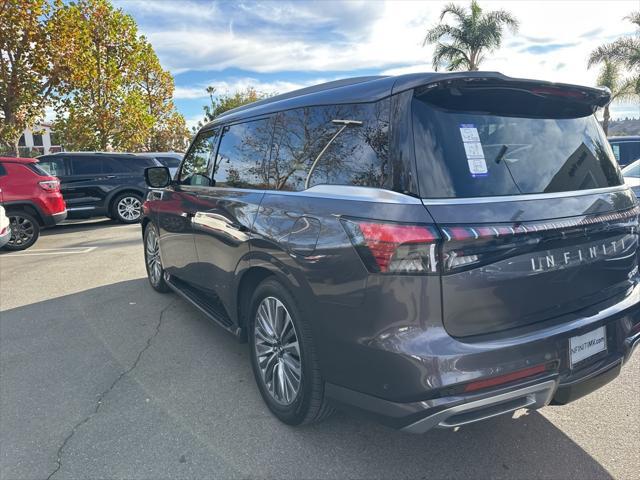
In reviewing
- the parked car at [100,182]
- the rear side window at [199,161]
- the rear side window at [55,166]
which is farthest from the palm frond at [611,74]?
the rear side window at [199,161]

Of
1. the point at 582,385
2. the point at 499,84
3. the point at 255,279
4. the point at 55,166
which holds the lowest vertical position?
the point at 582,385

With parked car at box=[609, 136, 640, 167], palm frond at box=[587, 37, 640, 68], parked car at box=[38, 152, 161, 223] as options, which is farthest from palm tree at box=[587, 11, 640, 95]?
parked car at box=[38, 152, 161, 223]

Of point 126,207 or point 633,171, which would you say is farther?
point 126,207

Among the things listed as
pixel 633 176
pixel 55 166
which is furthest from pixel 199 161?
pixel 55 166

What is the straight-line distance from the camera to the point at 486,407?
1.97m

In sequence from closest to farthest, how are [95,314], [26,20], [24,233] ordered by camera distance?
[95,314]
[24,233]
[26,20]

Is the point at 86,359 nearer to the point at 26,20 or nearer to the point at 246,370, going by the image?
the point at 246,370

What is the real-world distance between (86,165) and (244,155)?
1008 centimetres

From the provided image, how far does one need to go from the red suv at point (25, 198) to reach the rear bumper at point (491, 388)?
8.92 m

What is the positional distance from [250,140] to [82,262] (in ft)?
18.2

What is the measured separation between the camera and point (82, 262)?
7605mm

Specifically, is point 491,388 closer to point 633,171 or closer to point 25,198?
point 633,171

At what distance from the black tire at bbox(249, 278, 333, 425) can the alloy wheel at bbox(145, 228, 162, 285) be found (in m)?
2.85

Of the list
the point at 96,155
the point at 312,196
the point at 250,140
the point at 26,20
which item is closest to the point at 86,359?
the point at 250,140
